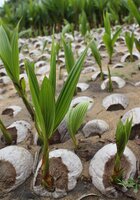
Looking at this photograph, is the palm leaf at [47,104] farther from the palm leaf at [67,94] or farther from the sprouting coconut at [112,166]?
the sprouting coconut at [112,166]

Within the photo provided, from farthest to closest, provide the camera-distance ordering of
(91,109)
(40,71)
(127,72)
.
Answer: (40,71)
(127,72)
(91,109)

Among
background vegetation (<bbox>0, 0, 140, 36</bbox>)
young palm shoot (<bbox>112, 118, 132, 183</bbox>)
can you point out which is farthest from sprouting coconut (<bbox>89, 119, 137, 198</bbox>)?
background vegetation (<bbox>0, 0, 140, 36</bbox>)

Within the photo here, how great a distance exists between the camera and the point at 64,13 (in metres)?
4.06

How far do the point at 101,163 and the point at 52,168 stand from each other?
5.1 inches

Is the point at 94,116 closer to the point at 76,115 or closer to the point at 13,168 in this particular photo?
the point at 76,115

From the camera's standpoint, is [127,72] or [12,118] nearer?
[12,118]

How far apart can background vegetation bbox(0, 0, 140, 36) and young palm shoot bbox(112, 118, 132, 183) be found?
2858 millimetres

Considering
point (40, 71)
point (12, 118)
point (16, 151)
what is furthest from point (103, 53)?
point (16, 151)

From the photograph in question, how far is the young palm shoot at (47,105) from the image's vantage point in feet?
2.35

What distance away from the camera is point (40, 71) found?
1.88m

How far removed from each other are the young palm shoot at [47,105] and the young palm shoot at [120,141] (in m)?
0.14

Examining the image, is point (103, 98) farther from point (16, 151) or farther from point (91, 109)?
point (16, 151)

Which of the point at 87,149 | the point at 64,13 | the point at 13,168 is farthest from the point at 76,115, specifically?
the point at 64,13

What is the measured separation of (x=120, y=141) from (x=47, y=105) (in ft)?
0.63
